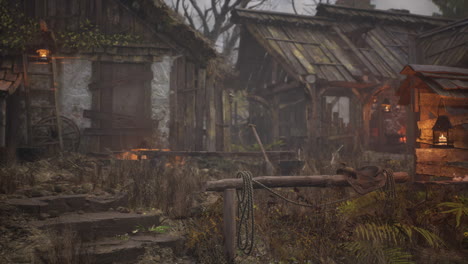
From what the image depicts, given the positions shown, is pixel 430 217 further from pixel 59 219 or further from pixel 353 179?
pixel 59 219

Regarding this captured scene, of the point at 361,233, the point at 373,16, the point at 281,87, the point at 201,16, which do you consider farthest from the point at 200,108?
the point at 201,16

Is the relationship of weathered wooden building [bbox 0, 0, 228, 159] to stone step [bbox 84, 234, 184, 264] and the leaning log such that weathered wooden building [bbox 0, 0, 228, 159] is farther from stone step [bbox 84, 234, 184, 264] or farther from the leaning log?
the leaning log

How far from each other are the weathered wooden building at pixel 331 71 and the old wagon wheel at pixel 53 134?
758cm

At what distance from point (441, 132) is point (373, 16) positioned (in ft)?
39.3

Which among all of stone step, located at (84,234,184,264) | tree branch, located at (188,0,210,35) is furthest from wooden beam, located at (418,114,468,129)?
tree branch, located at (188,0,210,35)

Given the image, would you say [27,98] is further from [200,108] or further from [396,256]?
[396,256]

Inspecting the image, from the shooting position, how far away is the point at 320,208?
200 inches

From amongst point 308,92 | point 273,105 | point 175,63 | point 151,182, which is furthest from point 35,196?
point 273,105

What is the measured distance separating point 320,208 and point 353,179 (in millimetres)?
650

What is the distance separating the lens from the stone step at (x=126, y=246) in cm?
404

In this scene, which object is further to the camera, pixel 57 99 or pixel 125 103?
pixel 125 103

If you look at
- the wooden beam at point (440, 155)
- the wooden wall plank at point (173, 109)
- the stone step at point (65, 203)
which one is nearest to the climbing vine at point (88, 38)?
the wooden wall plank at point (173, 109)

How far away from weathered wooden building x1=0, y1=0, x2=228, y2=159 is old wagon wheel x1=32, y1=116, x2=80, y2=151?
41 millimetres

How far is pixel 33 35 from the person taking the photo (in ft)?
34.6
